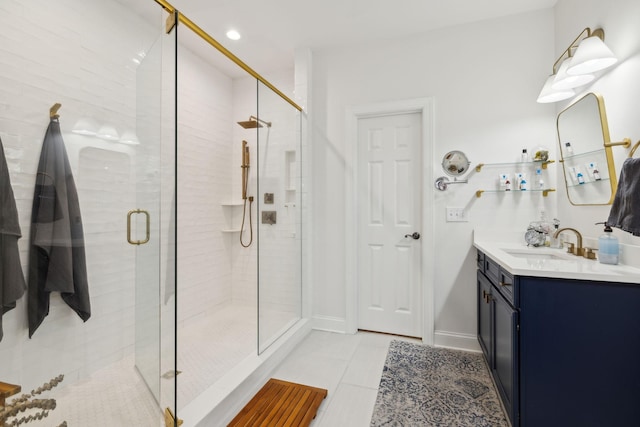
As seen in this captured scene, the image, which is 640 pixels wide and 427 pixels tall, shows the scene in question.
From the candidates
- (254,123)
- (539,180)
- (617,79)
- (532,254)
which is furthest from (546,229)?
(254,123)

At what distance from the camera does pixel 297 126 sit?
9.39 feet

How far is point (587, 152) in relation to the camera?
1.94 meters

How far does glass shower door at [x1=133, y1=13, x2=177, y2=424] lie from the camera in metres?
1.51

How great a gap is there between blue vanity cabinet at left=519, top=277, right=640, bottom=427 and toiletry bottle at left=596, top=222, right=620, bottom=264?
1.08 ft

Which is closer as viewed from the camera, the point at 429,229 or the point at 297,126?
the point at 429,229

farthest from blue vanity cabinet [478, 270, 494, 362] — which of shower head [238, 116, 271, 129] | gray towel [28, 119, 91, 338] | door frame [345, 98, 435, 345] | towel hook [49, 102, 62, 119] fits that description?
towel hook [49, 102, 62, 119]

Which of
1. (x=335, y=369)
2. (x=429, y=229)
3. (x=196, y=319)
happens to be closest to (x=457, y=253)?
(x=429, y=229)

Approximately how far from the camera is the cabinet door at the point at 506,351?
1.47 meters

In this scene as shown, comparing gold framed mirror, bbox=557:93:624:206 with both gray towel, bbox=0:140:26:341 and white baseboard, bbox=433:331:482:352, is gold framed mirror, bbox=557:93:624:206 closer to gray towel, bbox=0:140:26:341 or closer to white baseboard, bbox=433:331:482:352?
white baseboard, bbox=433:331:482:352

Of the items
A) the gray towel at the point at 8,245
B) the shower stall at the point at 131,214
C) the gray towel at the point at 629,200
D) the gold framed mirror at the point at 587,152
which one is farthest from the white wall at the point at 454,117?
the gray towel at the point at 8,245

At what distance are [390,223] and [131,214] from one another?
6.87 ft

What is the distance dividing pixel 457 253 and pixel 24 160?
9.57 feet

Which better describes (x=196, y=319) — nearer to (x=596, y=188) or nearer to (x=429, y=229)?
(x=429, y=229)

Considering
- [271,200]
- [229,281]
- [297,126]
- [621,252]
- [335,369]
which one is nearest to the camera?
[621,252]
